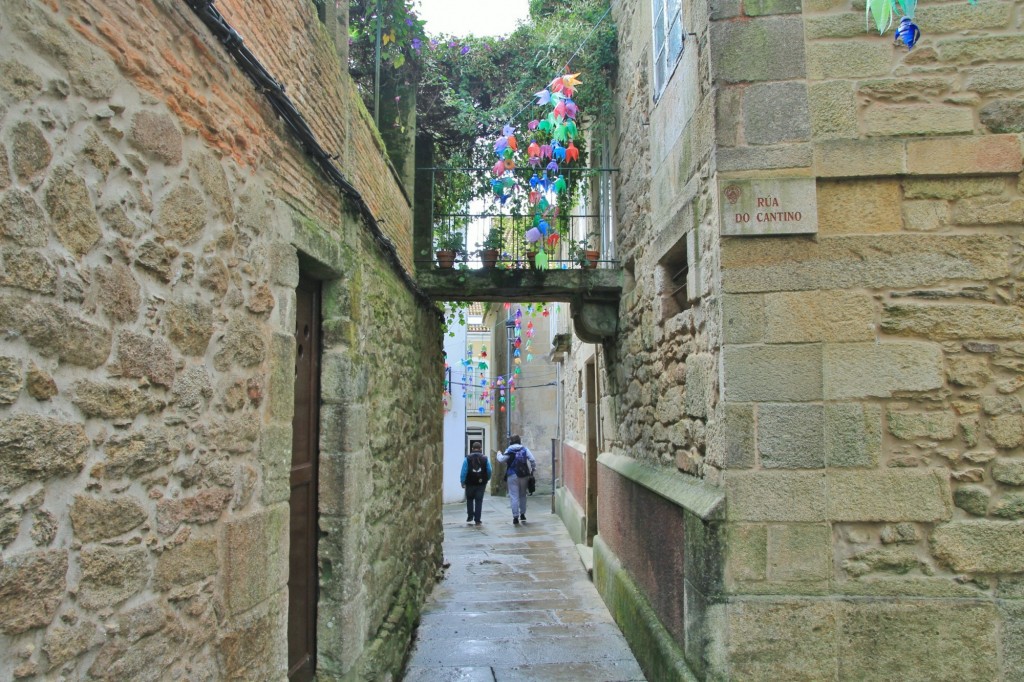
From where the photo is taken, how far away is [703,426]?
13.3ft

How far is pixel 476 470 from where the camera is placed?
40.8 feet

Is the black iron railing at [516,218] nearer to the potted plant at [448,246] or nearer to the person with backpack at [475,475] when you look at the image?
the potted plant at [448,246]

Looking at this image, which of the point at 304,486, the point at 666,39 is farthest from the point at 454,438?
the point at 304,486

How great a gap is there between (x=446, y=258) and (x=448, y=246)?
339 mm

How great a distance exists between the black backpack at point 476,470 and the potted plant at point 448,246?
18.5ft

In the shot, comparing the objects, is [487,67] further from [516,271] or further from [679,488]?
[679,488]

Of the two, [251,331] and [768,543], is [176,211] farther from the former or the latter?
[768,543]

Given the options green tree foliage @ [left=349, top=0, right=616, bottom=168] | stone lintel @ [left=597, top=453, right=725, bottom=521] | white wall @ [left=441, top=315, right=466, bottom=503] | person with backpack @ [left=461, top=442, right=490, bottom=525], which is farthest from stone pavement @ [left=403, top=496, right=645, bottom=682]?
white wall @ [left=441, top=315, right=466, bottom=503]

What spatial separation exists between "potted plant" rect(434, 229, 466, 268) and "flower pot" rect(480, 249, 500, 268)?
0.26 metres

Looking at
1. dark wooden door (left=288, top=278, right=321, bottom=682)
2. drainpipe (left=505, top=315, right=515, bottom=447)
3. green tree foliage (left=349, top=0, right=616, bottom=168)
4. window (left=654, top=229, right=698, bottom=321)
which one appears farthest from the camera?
drainpipe (left=505, top=315, right=515, bottom=447)

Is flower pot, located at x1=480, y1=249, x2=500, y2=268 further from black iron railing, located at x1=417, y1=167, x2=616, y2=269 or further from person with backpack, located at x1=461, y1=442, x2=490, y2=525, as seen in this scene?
person with backpack, located at x1=461, y1=442, x2=490, y2=525

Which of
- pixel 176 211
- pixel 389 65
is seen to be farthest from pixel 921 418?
pixel 389 65

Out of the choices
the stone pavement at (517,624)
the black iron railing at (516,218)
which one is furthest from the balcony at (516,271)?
the stone pavement at (517,624)

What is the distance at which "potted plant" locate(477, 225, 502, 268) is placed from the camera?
6949 mm
